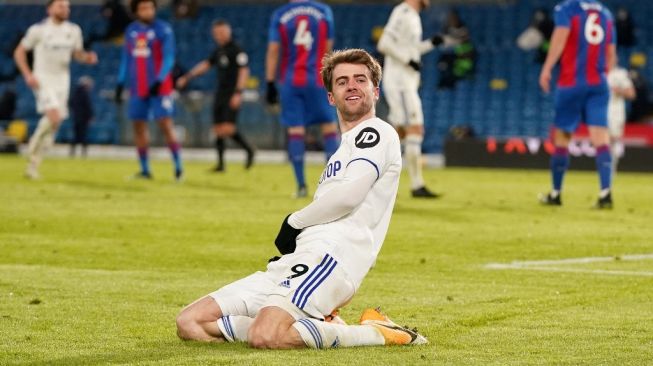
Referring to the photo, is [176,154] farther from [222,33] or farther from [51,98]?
[222,33]

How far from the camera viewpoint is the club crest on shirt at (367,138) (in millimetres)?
6492

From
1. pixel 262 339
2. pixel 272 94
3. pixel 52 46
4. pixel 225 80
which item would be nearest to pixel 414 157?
pixel 272 94

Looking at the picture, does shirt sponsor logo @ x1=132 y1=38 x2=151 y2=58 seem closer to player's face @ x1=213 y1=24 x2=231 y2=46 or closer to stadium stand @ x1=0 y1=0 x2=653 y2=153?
player's face @ x1=213 y1=24 x2=231 y2=46

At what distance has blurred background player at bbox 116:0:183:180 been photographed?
19938 millimetres

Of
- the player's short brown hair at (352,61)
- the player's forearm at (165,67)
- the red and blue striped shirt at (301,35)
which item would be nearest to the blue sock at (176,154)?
the player's forearm at (165,67)

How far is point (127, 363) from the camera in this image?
231 inches

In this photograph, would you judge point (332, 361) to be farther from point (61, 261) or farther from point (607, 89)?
point (607, 89)

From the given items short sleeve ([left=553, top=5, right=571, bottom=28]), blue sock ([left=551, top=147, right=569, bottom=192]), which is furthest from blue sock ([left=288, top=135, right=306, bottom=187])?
short sleeve ([left=553, top=5, right=571, bottom=28])

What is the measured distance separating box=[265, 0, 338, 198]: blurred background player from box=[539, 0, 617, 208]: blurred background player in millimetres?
2697

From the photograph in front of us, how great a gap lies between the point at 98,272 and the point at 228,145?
2633 cm

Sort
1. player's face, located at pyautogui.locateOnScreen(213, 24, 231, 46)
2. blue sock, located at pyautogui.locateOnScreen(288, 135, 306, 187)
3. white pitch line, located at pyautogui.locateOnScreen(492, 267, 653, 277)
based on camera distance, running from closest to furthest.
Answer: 1. white pitch line, located at pyautogui.locateOnScreen(492, 267, 653, 277)
2. blue sock, located at pyautogui.locateOnScreen(288, 135, 306, 187)
3. player's face, located at pyautogui.locateOnScreen(213, 24, 231, 46)

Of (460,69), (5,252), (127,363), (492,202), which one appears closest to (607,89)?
(492,202)

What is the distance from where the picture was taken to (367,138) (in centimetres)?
650

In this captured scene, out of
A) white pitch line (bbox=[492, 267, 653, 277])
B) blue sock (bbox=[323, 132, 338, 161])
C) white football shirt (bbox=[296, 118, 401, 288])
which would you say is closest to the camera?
white football shirt (bbox=[296, 118, 401, 288])
